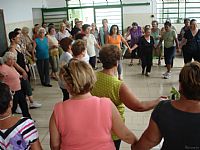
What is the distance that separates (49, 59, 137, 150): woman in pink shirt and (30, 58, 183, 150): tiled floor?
2026 millimetres

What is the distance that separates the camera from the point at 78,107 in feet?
5.24

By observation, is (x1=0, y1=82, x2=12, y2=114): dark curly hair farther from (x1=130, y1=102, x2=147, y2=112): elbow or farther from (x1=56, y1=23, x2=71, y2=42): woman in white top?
(x1=56, y1=23, x2=71, y2=42): woman in white top

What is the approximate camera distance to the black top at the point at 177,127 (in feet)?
4.79

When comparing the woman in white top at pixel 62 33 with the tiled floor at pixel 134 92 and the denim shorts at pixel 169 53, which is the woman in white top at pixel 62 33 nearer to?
the tiled floor at pixel 134 92

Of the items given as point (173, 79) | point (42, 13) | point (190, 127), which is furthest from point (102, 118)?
point (42, 13)

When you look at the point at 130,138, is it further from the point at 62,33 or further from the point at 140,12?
the point at 140,12

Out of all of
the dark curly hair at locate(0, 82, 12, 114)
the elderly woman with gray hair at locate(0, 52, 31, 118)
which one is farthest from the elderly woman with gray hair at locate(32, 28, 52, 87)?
the dark curly hair at locate(0, 82, 12, 114)

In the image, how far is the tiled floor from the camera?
13.7ft

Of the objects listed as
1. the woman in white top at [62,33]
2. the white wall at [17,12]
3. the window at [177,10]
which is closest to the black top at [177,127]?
the woman in white top at [62,33]

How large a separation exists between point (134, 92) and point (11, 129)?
4561 mm

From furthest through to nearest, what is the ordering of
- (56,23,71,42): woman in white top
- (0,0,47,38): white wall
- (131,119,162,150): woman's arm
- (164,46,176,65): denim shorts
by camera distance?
(0,0,47,38): white wall → (56,23,71,42): woman in white top → (164,46,176,65): denim shorts → (131,119,162,150): woman's arm

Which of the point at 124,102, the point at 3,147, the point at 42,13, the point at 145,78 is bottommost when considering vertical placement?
the point at 145,78

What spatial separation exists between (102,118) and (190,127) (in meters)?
0.50

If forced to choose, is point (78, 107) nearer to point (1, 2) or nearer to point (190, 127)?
point (190, 127)
